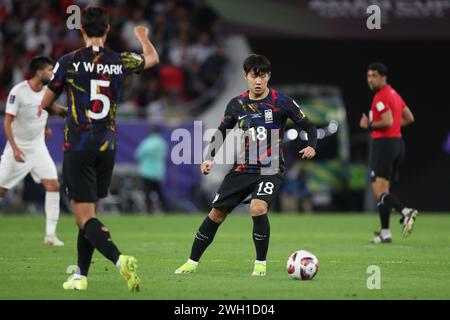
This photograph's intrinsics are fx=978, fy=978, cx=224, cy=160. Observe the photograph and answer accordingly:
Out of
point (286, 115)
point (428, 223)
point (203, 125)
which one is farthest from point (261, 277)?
point (203, 125)

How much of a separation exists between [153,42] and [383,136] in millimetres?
12071

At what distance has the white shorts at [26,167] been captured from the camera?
14.8 m

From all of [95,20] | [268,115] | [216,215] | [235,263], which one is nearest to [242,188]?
[216,215]

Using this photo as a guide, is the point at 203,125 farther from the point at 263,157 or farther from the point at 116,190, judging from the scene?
the point at 263,157

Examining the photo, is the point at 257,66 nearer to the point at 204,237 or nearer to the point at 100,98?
the point at 204,237

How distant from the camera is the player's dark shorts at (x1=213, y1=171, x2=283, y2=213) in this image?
10.4 metres

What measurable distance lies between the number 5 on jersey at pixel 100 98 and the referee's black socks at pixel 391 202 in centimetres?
713

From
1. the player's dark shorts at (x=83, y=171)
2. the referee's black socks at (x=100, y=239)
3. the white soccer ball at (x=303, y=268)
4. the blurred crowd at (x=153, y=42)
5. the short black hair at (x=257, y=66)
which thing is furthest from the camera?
Result: the blurred crowd at (x=153, y=42)

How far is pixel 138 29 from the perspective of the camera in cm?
887

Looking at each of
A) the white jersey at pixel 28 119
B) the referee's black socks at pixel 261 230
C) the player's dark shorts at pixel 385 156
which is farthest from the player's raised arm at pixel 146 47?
the player's dark shorts at pixel 385 156

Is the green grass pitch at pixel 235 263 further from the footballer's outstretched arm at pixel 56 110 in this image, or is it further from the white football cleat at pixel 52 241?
the footballer's outstretched arm at pixel 56 110

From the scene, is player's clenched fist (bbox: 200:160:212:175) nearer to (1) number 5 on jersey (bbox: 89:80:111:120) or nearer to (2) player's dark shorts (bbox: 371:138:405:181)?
(1) number 5 on jersey (bbox: 89:80:111:120)

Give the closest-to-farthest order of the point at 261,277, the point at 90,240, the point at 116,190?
the point at 90,240 < the point at 261,277 < the point at 116,190

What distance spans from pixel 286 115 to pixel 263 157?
524 millimetres
